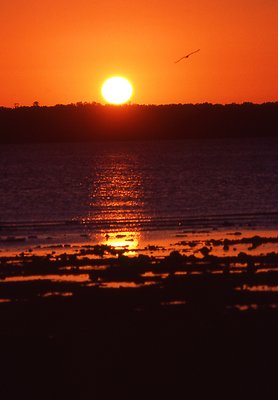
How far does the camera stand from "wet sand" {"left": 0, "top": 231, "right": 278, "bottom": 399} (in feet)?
52.5

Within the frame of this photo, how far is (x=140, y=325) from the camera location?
19.7 m

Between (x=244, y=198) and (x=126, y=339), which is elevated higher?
(x=244, y=198)

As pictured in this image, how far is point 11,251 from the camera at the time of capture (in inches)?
1281

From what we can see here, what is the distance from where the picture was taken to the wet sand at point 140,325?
1602 cm

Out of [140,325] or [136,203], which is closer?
[140,325]

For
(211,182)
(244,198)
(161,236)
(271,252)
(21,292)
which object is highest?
(211,182)

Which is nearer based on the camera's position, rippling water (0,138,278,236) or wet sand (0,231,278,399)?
wet sand (0,231,278,399)

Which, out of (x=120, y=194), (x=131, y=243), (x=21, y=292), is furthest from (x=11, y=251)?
(x=120, y=194)

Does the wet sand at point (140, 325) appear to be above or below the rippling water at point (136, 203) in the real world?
below

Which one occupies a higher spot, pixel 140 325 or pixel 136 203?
pixel 136 203

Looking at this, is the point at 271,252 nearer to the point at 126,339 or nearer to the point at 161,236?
the point at 161,236

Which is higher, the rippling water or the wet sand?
the rippling water

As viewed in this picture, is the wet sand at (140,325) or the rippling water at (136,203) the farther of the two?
the rippling water at (136,203)

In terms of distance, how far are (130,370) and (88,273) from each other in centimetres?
979
